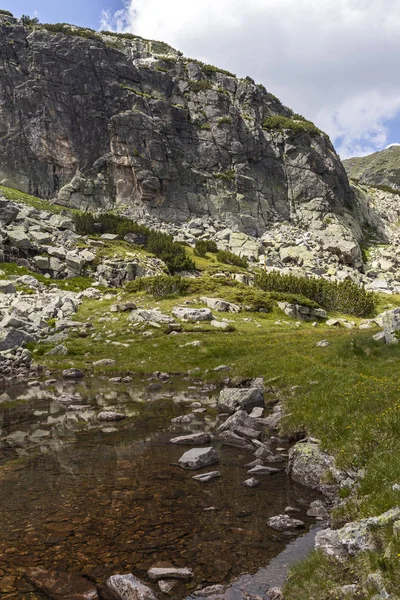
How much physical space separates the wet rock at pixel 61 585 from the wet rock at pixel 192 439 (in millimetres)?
7627

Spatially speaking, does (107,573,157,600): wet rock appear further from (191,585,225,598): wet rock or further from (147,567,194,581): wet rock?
(191,585,225,598): wet rock

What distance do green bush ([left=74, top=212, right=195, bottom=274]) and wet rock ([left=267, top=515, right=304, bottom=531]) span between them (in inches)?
2481

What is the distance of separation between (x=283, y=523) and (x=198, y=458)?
13.2ft

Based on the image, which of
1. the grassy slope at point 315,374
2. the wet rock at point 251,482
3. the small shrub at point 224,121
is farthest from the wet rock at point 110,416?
the small shrub at point 224,121

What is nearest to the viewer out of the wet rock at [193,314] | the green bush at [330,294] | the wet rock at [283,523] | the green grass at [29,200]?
the wet rock at [283,523]

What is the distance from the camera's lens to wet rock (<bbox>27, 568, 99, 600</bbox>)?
263 inches

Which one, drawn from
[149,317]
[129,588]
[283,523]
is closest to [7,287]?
[149,317]

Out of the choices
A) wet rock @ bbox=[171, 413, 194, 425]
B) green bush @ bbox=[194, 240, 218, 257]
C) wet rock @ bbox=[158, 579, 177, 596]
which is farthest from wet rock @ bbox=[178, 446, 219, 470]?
green bush @ bbox=[194, 240, 218, 257]

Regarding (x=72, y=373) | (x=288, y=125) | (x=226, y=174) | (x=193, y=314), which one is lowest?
(x=72, y=373)

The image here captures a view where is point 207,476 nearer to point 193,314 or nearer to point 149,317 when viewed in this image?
point 149,317

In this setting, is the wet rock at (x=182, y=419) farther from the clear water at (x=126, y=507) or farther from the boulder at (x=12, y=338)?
the boulder at (x=12, y=338)

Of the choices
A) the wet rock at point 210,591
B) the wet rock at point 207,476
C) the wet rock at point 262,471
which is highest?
the wet rock at point 210,591

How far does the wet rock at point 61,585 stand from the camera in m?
6.68

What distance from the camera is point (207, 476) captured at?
11.5m
